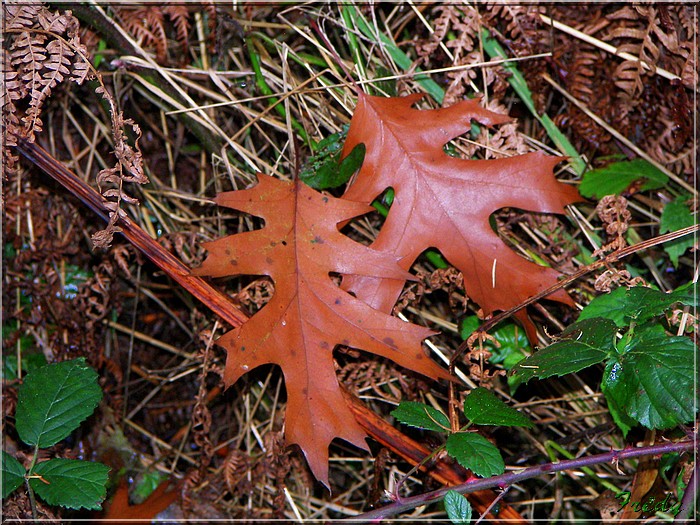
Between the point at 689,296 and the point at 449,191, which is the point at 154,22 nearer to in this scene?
the point at 449,191

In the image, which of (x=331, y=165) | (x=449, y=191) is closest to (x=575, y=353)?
(x=449, y=191)

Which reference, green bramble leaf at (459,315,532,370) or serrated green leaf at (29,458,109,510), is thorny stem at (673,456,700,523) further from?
serrated green leaf at (29,458,109,510)

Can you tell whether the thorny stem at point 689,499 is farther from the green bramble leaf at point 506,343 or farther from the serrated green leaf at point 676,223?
the serrated green leaf at point 676,223

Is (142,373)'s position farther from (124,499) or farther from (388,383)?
(388,383)

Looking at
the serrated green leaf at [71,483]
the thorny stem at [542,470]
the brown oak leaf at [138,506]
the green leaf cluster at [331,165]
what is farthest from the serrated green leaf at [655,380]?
the brown oak leaf at [138,506]

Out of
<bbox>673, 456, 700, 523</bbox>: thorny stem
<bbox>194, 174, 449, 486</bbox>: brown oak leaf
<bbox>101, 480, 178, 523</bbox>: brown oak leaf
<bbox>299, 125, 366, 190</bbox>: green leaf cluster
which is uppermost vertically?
<bbox>299, 125, 366, 190</bbox>: green leaf cluster

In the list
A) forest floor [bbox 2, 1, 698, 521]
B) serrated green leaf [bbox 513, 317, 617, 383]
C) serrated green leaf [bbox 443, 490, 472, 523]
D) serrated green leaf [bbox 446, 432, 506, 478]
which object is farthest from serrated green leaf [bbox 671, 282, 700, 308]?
serrated green leaf [bbox 443, 490, 472, 523]
